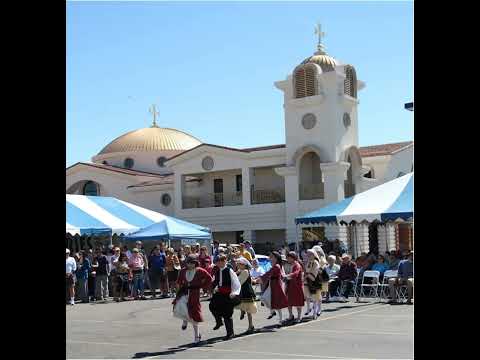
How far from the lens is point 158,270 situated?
2136 cm

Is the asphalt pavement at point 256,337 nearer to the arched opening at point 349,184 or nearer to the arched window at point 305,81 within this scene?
the arched opening at point 349,184

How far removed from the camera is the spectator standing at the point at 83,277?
2050 cm

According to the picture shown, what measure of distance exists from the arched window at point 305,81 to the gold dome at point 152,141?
58.7 feet

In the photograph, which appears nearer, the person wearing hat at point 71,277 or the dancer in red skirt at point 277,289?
the dancer in red skirt at point 277,289

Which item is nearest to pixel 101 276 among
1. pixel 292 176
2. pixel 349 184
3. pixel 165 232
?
pixel 165 232

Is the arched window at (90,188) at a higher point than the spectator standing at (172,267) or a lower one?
higher

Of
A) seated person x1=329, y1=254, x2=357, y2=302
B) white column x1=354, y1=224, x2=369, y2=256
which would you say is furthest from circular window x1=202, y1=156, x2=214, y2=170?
seated person x1=329, y1=254, x2=357, y2=302

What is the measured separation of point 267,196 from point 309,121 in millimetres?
5405

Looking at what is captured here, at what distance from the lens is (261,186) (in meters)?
44.0

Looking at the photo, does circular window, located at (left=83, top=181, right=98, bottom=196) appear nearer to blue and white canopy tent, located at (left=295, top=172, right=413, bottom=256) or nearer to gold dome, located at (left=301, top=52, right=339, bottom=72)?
gold dome, located at (left=301, top=52, right=339, bottom=72)

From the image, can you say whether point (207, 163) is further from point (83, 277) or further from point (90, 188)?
point (83, 277)

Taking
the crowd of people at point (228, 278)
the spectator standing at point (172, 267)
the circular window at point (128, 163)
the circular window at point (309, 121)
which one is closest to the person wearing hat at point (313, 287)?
the crowd of people at point (228, 278)
